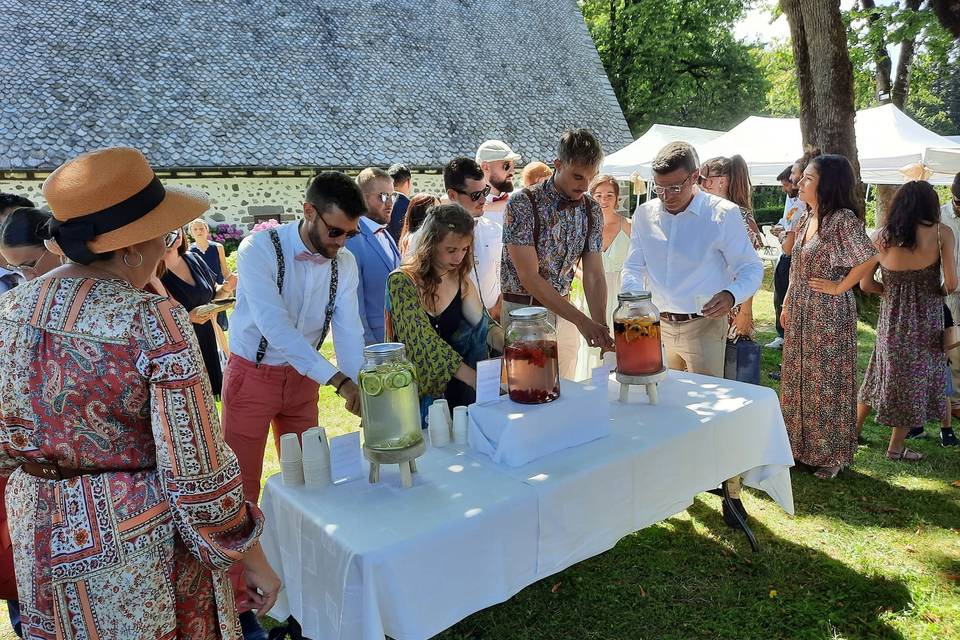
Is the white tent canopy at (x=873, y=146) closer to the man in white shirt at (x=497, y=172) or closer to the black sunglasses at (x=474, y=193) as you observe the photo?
the man in white shirt at (x=497, y=172)

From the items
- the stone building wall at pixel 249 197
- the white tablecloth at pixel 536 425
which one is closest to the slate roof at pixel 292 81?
the stone building wall at pixel 249 197

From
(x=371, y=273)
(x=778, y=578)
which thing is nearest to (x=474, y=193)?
(x=371, y=273)

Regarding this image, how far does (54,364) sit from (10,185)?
13.5m

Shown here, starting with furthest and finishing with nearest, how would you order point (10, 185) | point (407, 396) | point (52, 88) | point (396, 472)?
point (52, 88), point (10, 185), point (396, 472), point (407, 396)

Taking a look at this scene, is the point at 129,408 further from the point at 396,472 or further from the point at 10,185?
the point at 10,185

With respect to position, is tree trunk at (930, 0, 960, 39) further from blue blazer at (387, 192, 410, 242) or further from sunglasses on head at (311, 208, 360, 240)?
sunglasses on head at (311, 208, 360, 240)

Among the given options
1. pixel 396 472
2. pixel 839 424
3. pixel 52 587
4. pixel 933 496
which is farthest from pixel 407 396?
pixel 933 496

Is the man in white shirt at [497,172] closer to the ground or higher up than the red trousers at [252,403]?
higher up

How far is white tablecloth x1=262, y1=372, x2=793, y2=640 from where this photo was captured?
1.64 meters

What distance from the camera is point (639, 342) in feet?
8.56

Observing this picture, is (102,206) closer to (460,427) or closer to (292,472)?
(292,472)

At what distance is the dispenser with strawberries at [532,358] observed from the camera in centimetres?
217

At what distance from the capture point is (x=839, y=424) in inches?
148

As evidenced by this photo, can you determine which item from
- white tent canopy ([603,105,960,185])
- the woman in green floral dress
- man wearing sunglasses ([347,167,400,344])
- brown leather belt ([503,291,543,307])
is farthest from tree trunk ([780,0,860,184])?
the woman in green floral dress
